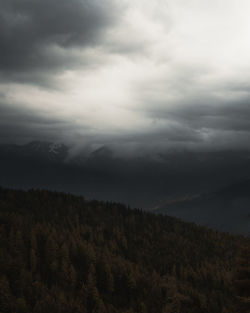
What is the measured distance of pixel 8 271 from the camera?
13512 centimetres

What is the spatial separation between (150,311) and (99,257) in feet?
183

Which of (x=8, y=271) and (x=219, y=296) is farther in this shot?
(x=219, y=296)

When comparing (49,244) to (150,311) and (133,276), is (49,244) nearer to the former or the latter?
(133,276)

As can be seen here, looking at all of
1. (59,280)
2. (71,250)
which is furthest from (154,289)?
(71,250)

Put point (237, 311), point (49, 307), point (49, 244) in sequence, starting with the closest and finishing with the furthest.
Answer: point (237, 311)
point (49, 307)
point (49, 244)

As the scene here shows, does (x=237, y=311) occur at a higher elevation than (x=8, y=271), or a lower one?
higher

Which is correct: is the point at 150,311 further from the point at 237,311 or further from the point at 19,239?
the point at 237,311

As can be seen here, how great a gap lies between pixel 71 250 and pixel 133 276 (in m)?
42.2

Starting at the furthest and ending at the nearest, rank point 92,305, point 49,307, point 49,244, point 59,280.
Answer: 1. point 49,244
2. point 59,280
3. point 92,305
4. point 49,307

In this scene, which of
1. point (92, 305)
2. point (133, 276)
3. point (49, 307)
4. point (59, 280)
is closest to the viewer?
point (49, 307)

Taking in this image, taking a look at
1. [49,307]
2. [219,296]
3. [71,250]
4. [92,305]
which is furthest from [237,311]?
[71,250]

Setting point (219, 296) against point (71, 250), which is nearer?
point (219, 296)

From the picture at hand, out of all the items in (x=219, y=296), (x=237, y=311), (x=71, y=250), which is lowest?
(x=219, y=296)

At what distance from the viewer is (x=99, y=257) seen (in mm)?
179750
